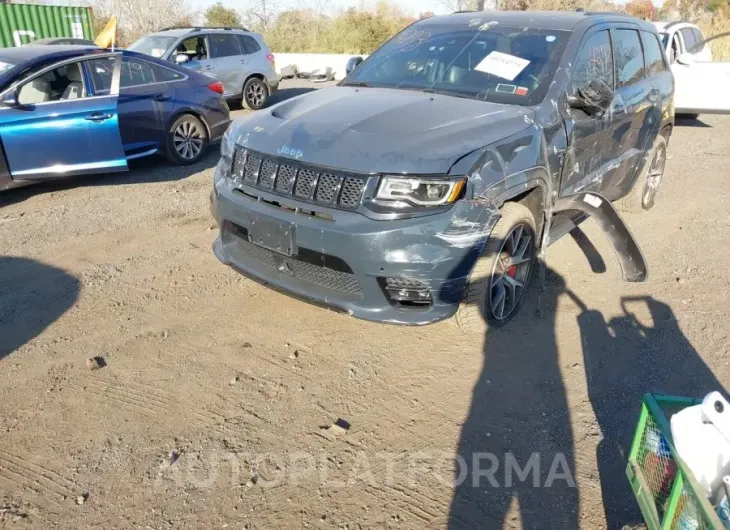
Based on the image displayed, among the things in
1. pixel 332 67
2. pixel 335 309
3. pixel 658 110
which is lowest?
pixel 332 67

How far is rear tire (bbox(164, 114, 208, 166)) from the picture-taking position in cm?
736

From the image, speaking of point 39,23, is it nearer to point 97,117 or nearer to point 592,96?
point 97,117

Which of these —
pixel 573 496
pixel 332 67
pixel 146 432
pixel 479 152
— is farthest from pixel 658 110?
pixel 332 67

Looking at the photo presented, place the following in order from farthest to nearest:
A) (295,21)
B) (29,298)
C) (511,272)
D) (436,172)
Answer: (295,21), (29,298), (511,272), (436,172)

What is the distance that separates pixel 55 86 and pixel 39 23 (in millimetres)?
12884

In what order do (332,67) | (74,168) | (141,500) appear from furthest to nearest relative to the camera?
(332,67) < (74,168) < (141,500)

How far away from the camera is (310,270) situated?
329 centimetres

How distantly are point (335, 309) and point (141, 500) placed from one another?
1331mm

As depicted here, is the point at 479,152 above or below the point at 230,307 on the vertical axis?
above

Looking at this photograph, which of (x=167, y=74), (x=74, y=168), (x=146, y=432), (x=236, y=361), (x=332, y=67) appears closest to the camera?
(x=146, y=432)

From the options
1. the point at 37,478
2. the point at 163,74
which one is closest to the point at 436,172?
the point at 37,478

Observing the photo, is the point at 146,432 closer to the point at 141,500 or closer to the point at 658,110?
the point at 141,500

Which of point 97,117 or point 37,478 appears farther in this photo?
point 97,117

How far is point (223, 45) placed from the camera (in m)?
11.5
